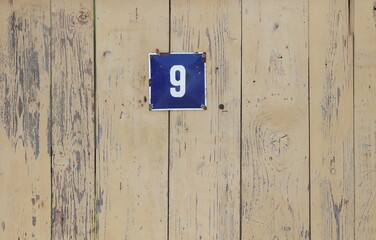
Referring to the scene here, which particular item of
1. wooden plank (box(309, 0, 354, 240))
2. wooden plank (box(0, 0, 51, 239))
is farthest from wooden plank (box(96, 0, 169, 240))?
wooden plank (box(309, 0, 354, 240))

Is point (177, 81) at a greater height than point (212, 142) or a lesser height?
greater

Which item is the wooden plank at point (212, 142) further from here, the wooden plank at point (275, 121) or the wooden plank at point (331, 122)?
the wooden plank at point (331, 122)

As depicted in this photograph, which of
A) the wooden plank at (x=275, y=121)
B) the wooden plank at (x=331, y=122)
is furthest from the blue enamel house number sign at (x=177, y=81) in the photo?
the wooden plank at (x=331, y=122)

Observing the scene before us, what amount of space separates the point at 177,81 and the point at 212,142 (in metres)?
0.16

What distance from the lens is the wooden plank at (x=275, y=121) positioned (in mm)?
962

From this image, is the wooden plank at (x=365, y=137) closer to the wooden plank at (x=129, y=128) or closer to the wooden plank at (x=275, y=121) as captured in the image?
the wooden plank at (x=275, y=121)

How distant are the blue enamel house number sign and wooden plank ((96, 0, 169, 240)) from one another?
0.02m

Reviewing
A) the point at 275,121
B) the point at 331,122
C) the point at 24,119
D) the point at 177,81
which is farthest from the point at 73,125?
the point at 331,122

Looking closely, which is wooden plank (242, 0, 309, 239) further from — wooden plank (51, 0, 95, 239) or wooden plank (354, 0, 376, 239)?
wooden plank (51, 0, 95, 239)

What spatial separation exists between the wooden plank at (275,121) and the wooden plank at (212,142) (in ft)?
0.08

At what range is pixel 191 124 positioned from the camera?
3.19ft

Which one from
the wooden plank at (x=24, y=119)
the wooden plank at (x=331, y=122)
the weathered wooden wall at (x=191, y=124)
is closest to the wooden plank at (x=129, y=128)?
the weathered wooden wall at (x=191, y=124)

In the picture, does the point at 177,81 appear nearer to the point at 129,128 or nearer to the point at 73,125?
the point at 129,128

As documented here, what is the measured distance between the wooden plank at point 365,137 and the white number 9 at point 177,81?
38cm
